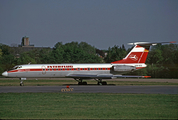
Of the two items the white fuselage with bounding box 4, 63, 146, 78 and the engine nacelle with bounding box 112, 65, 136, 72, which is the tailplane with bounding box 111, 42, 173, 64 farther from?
the white fuselage with bounding box 4, 63, 146, 78

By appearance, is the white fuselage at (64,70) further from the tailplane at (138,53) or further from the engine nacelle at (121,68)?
the tailplane at (138,53)

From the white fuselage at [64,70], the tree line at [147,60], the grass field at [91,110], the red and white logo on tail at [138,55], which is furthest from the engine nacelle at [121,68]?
the tree line at [147,60]

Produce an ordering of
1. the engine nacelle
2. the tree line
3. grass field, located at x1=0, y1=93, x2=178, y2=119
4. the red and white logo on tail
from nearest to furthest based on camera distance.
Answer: grass field, located at x1=0, y1=93, x2=178, y2=119
the engine nacelle
the red and white logo on tail
the tree line

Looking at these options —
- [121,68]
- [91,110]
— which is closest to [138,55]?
[121,68]

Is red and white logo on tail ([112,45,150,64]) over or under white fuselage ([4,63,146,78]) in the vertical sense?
over

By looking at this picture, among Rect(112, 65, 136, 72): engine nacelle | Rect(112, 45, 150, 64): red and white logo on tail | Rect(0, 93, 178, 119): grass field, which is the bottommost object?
Rect(0, 93, 178, 119): grass field

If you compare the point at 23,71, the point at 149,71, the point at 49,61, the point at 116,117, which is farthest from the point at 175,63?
the point at 116,117

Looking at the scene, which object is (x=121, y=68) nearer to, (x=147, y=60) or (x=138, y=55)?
(x=138, y=55)

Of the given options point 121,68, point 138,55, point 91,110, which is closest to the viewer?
point 91,110

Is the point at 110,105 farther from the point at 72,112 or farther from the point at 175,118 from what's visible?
the point at 175,118

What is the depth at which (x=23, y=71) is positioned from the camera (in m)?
39.1

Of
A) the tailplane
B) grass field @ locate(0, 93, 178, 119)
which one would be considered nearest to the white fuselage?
the tailplane

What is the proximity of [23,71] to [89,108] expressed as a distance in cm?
2422

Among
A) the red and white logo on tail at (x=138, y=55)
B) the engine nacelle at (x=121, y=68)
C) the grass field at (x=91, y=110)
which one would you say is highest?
the red and white logo on tail at (x=138, y=55)
